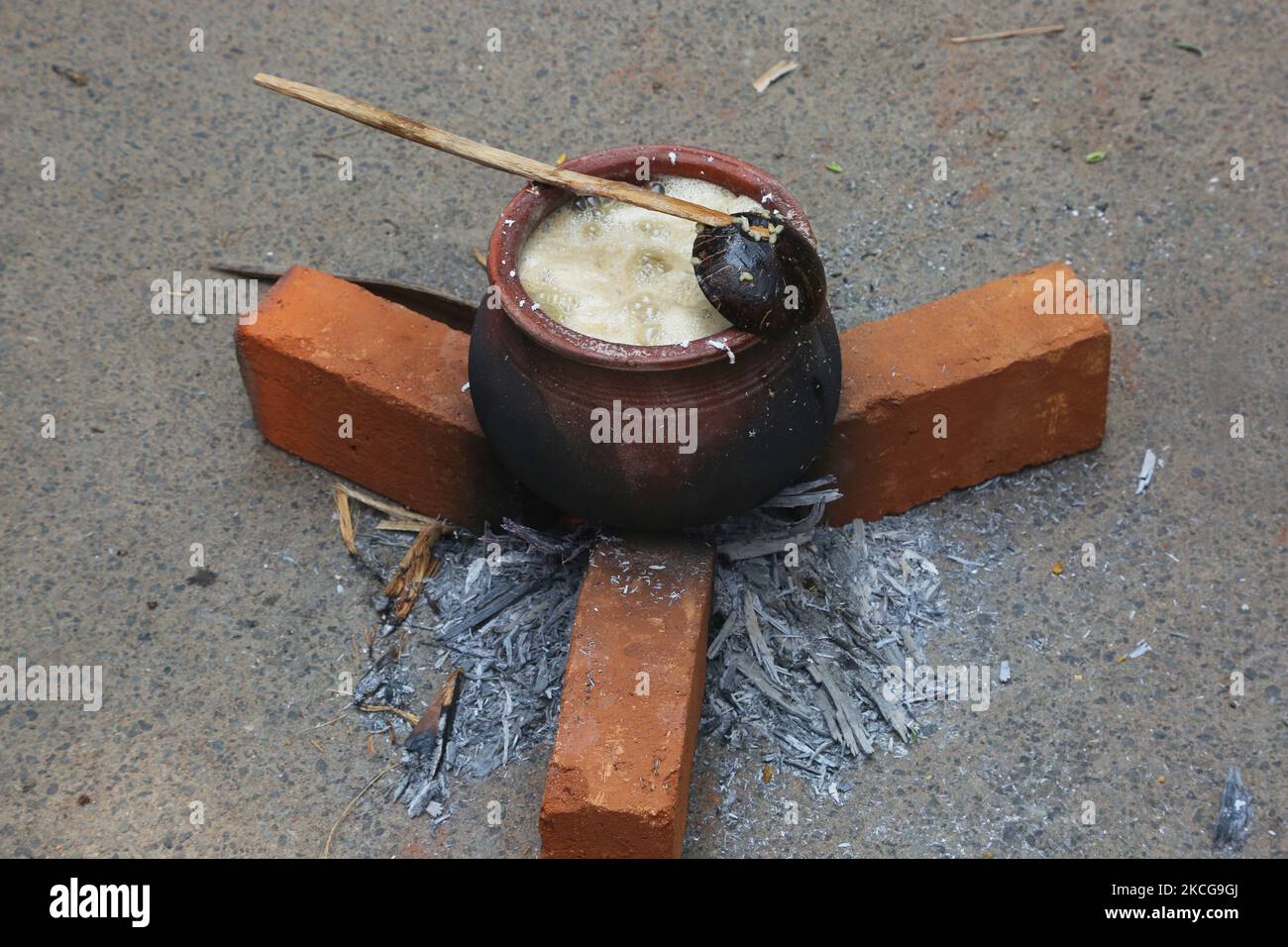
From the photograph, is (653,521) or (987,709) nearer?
(653,521)

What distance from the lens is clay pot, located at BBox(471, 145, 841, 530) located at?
375 cm

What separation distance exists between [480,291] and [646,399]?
1.94 meters

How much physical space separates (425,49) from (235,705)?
134 inches

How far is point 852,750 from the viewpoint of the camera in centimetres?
419

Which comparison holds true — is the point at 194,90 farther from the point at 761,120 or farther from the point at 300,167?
the point at 761,120

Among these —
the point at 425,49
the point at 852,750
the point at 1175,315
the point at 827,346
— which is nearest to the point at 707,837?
the point at 852,750

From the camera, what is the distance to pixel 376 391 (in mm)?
4465
